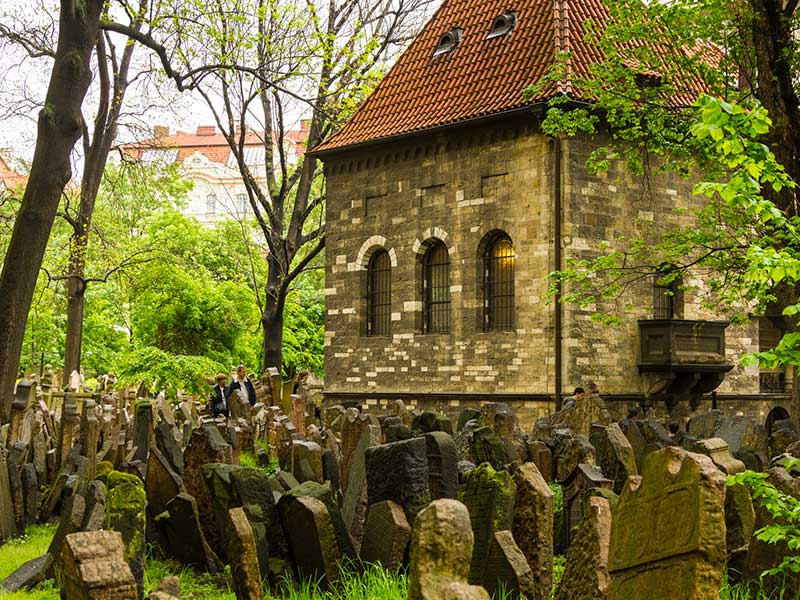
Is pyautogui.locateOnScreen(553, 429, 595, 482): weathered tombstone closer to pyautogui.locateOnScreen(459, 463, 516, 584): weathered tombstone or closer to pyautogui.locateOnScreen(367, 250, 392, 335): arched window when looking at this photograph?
pyautogui.locateOnScreen(459, 463, 516, 584): weathered tombstone

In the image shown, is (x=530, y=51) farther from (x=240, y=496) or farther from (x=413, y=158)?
(x=240, y=496)

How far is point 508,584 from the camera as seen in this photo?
5859mm

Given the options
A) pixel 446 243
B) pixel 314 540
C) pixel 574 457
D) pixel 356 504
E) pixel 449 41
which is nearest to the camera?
pixel 314 540

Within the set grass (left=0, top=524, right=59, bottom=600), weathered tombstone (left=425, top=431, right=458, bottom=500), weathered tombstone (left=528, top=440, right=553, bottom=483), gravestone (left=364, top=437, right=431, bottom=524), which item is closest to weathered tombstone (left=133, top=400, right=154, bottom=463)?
grass (left=0, top=524, right=59, bottom=600)

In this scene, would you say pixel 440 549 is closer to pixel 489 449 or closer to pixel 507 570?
pixel 507 570

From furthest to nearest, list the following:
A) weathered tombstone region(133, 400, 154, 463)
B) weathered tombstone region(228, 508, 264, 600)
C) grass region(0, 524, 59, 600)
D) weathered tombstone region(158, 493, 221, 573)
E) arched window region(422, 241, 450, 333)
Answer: arched window region(422, 241, 450, 333) → weathered tombstone region(133, 400, 154, 463) → weathered tombstone region(158, 493, 221, 573) → grass region(0, 524, 59, 600) → weathered tombstone region(228, 508, 264, 600)

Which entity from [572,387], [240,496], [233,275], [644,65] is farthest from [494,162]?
[240,496]

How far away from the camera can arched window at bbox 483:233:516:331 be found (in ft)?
87.2

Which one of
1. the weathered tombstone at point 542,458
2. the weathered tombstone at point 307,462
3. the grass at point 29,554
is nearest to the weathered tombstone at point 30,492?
the grass at point 29,554

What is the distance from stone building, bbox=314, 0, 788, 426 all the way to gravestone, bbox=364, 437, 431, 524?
18.2 metres

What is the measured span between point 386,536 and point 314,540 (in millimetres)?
441

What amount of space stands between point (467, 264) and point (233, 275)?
1442 cm

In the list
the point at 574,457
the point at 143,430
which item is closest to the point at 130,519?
the point at 574,457

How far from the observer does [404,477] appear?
6.68 metres
